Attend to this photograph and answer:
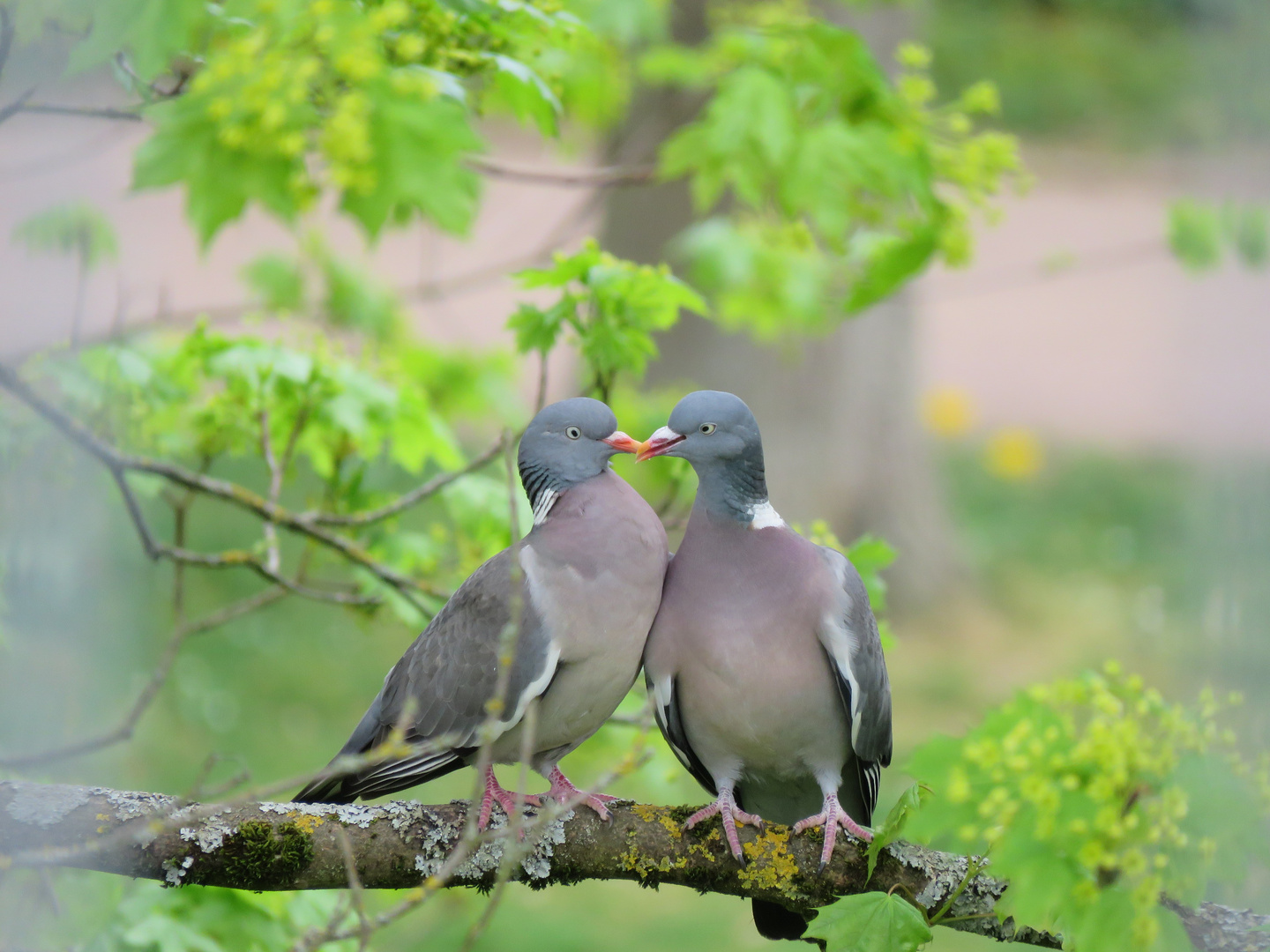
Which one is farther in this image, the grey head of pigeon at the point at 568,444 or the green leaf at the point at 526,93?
the green leaf at the point at 526,93

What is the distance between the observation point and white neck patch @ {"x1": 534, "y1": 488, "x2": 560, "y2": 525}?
78.4 inches

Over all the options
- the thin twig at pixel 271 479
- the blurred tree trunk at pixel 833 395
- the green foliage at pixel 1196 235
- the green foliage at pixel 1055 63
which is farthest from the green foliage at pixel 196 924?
the green foliage at pixel 1055 63

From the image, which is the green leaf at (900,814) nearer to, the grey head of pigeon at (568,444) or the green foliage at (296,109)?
the grey head of pigeon at (568,444)

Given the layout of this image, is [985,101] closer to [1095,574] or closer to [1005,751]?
[1005,751]

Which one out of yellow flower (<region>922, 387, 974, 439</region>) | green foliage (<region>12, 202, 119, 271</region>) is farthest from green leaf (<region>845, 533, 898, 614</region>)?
yellow flower (<region>922, 387, 974, 439</region>)

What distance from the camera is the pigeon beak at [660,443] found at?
1816 mm

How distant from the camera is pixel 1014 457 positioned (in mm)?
10531

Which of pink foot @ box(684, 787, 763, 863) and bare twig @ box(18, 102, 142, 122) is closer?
bare twig @ box(18, 102, 142, 122)

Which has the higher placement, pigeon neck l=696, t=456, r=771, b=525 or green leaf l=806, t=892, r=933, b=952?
pigeon neck l=696, t=456, r=771, b=525

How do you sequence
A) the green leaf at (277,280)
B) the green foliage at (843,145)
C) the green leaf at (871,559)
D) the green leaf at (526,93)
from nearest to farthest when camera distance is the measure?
the green leaf at (526,93) < the green leaf at (871,559) < the green foliage at (843,145) < the green leaf at (277,280)

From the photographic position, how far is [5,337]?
1.62 meters

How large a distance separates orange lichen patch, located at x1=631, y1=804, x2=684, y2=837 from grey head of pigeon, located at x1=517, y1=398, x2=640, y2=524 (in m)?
0.58

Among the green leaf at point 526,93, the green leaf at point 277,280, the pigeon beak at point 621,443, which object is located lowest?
the green leaf at point 277,280

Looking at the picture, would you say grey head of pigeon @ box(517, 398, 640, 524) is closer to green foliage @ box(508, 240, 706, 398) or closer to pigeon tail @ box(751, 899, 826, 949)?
green foliage @ box(508, 240, 706, 398)
